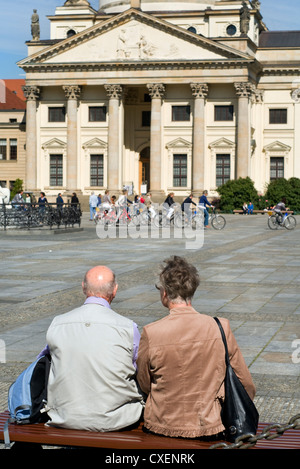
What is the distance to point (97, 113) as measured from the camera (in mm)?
69875

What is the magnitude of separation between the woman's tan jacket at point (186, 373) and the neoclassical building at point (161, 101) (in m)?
61.2

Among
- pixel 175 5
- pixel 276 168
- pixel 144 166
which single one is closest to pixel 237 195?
pixel 276 168

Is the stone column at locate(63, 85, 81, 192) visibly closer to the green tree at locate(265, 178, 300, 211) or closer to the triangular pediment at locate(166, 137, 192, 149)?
the triangular pediment at locate(166, 137, 192, 149)

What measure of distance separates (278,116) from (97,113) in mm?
15564

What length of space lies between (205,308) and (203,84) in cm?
5491

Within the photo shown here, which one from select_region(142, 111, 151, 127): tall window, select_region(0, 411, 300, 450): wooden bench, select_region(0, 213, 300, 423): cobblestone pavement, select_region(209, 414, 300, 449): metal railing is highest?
select_region(142, 111, 151, 127): tall window

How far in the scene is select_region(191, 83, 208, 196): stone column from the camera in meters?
66.4

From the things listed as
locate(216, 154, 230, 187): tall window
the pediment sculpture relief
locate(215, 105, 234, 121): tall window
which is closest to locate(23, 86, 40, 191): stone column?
the pediment sculpture relief

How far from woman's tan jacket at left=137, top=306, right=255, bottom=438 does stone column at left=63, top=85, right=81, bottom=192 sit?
210 ft

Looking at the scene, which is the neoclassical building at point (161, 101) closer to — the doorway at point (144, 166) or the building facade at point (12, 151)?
the doorway at point (144, 166)

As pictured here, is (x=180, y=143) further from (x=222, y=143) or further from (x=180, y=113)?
(x=222, y=143)

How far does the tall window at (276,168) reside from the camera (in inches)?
2803

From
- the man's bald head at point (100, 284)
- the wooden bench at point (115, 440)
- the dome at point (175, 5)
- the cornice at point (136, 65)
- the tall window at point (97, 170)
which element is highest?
the dome at point (175, 5)

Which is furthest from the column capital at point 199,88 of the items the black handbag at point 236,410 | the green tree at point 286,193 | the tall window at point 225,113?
the black handbag at point 236,410
